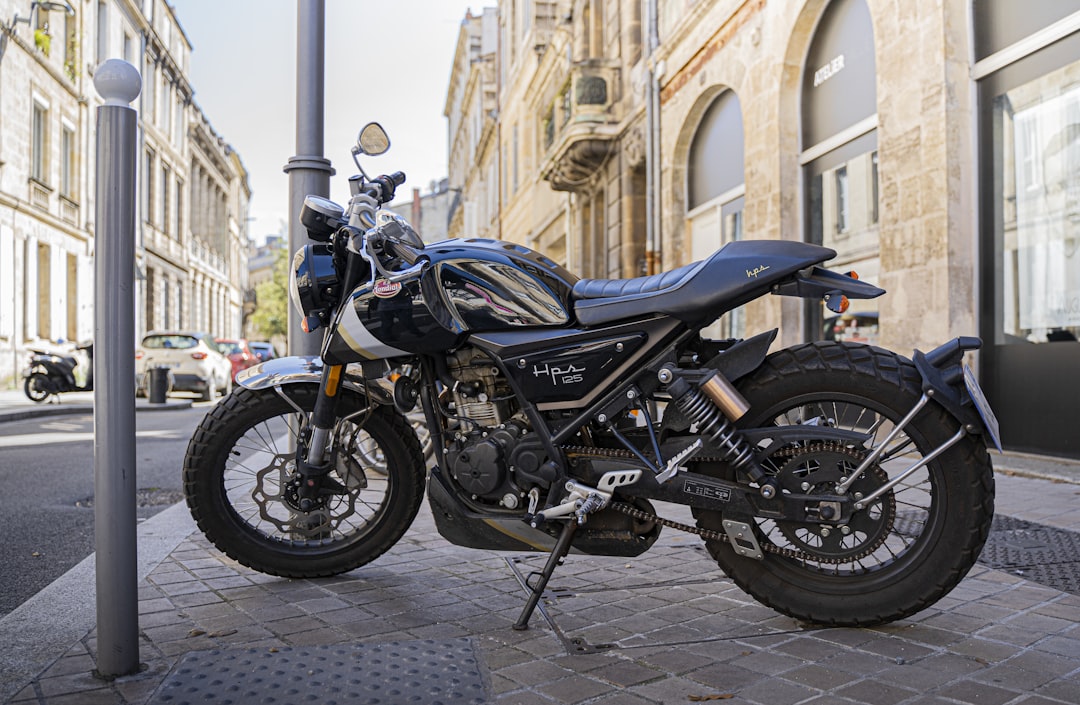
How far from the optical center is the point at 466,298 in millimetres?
3061

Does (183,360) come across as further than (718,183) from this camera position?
Yes

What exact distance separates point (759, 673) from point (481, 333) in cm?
131

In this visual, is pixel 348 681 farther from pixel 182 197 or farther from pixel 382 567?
pixel 182 197

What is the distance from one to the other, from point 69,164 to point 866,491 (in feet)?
94.5

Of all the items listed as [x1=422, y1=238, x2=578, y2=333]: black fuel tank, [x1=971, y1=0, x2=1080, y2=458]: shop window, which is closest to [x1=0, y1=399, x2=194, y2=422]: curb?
[x1=971, y1=0, x2=1080, y2=458]: shop window

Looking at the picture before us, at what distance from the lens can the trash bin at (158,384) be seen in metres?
16.6

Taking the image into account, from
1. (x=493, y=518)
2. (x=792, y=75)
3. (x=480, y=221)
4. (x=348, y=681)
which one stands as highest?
(x=480, y=221)

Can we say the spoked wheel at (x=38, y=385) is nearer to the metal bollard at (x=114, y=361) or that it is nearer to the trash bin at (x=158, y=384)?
the trash bin at (x=158, y=384)

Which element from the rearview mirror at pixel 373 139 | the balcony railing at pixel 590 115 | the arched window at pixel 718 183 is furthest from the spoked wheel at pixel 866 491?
the balcony railing at pixel 590 115

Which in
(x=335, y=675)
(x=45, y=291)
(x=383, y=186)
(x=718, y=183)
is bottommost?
(x=335, y=675)

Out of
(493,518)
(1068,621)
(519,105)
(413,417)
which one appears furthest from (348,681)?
Result: (519,105)

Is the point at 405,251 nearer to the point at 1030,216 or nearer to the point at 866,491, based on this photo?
the point at 866,491

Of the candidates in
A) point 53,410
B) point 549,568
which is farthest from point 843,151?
point 53,410

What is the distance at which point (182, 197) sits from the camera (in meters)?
43.1
